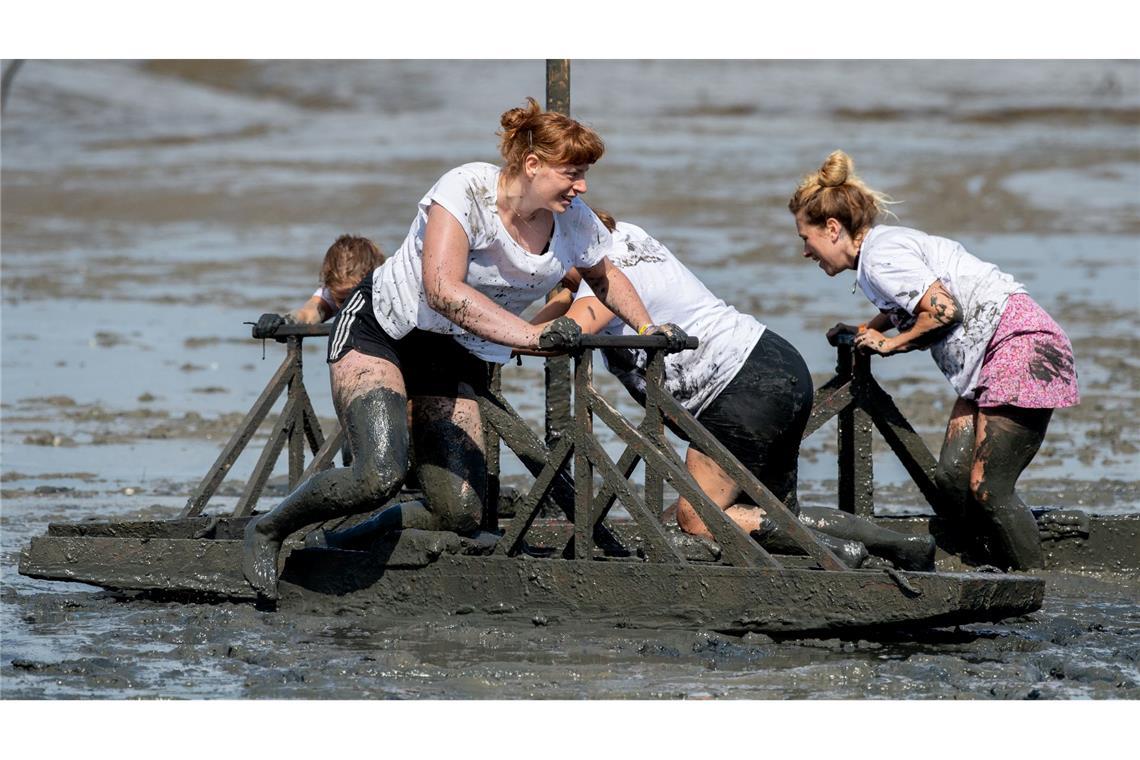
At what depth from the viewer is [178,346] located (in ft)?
45.4

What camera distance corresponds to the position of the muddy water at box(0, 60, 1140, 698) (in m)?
5.90

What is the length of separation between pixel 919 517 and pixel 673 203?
16.9 meters

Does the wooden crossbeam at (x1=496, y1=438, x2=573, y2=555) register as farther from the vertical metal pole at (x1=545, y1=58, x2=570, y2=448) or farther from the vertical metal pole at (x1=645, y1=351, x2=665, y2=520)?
the vertical metal pole at (x1=545, y1=58, x2=570, y2=448)

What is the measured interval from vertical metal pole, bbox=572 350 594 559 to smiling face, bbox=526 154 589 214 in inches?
20.6

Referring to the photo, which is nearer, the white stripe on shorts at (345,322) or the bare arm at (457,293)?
the bare arm at (457,293)

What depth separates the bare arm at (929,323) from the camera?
678 centimetres

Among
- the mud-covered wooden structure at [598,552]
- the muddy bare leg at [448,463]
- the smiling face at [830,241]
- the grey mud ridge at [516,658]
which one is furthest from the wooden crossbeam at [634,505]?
the smiling face at [830,241]

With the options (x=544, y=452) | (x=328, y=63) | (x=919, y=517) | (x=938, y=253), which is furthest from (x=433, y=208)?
(x=328, y=63)

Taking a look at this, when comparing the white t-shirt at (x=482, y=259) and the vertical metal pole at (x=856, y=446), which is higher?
the white t-shirt at (x=482, y=259)

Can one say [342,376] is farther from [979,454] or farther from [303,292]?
[303,292]

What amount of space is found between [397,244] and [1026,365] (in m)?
13.4

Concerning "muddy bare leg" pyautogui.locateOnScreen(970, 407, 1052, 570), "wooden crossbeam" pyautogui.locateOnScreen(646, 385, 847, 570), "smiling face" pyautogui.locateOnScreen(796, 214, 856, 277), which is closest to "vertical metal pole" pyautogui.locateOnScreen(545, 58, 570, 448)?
"wooden crossbeam" pyautogui.locateOnScreen(646, 385, 847, 570)

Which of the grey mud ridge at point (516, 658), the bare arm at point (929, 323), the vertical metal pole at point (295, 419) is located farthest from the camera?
the vertical metal pole at point (295, 419)

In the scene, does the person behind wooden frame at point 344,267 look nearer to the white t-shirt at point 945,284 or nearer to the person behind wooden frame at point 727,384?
the person behind wooden frame at point 727,384
